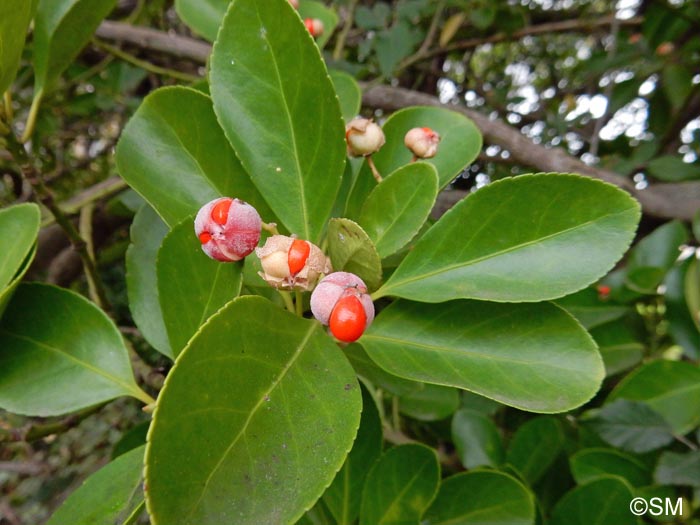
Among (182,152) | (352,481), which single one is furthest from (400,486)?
(182,152)

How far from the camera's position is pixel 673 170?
1598 millimetres

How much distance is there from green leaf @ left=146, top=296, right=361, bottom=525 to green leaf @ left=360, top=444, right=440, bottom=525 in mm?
361

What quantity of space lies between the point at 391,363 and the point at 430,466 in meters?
0.32

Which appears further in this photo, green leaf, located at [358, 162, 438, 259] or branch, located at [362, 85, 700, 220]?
branch, located at [362, 85, 700, 220]

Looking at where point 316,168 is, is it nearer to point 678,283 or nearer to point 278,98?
point 278,98

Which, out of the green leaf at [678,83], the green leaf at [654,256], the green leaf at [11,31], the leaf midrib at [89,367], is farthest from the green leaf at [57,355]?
the green leaf at [678,83]

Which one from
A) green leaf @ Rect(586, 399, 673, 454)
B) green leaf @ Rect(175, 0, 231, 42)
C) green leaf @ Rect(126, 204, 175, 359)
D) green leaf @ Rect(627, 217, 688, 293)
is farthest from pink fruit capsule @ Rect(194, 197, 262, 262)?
green leaf @ Rect(627, 217, 688, 293)

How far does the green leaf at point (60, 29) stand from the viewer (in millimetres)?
687

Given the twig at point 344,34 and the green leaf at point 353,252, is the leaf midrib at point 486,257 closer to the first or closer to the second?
the green leaf at point 353,252

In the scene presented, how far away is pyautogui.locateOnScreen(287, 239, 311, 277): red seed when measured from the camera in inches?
19.3

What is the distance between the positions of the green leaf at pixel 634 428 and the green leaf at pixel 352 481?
486 millimetres

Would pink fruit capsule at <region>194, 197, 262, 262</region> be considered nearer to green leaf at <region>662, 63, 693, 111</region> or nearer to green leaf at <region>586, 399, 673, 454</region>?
green leaf at <region>586, 399, 673, 454</region>

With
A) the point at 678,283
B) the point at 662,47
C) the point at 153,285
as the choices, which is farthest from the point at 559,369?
the point at 662,47

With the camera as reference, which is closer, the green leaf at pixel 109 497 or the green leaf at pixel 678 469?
the green leaf at pixel 109 497
